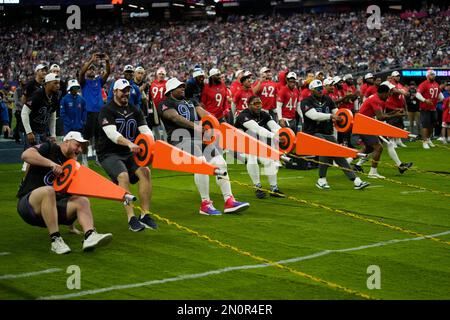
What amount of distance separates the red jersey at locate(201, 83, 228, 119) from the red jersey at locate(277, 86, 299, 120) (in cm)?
278

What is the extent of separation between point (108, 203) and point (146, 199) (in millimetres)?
2299

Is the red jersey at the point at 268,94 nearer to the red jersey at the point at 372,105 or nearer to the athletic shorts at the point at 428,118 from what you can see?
the red jersey at the point at 372,105

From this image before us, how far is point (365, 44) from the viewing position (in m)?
39.6

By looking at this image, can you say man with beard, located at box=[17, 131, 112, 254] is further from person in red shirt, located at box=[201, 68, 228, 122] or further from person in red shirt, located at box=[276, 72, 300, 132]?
person in red shirt, located at box=[276, 72, 300, 132]

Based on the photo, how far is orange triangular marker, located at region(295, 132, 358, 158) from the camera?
35.2ft

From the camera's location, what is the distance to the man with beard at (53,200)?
7.51 meters

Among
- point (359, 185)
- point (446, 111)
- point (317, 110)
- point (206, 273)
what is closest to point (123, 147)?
point (206, 273)

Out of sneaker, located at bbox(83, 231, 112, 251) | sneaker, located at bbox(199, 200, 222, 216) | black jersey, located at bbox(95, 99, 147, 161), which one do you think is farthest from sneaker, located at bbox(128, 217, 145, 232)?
sneaker, located at bbox(199, 200, 222, 216)

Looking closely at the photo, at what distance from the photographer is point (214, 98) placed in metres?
13.6

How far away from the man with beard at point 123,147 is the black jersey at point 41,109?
2810 mm

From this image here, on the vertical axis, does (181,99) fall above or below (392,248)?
→ above

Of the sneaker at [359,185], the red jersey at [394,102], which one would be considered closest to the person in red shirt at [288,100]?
the red jersey at [394,102]
